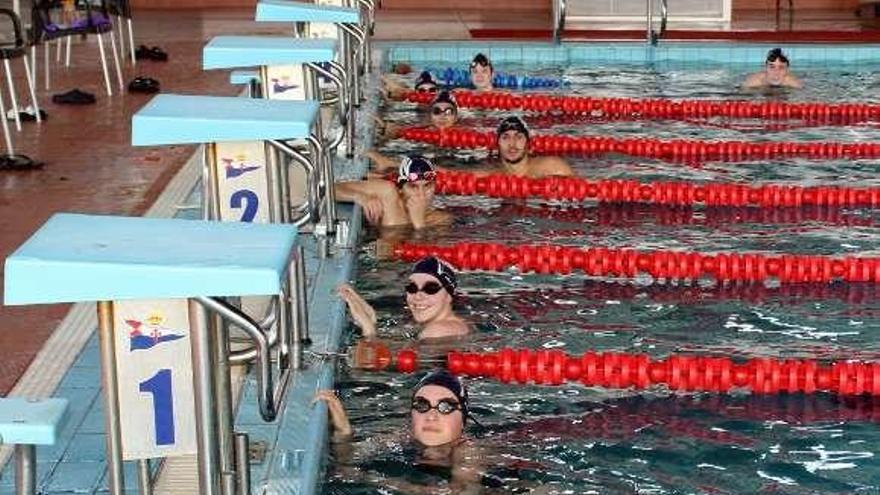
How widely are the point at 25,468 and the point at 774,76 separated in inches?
394

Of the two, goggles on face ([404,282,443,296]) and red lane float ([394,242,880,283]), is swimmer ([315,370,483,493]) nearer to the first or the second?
goggles on face ([404,282,443,296])

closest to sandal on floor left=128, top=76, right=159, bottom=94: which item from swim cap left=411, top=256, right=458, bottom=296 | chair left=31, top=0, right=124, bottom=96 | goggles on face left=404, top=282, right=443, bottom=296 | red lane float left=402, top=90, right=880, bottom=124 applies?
chair left=31, top=0, right=124, bottom=96

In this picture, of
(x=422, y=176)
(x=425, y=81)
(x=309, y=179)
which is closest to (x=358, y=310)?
(x=309, y=179)

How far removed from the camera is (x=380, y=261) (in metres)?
7.49

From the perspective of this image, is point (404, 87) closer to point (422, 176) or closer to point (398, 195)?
point (398, 195)

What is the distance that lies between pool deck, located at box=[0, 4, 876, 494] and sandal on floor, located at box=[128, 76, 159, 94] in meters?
0.18

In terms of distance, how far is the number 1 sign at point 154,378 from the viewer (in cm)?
318

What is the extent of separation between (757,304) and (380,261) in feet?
5.77

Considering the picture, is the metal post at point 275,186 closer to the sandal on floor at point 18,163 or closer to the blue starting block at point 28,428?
the blue starting block at point 28,428

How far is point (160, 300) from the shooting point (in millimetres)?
3162

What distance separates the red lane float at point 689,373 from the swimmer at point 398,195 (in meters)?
2.09

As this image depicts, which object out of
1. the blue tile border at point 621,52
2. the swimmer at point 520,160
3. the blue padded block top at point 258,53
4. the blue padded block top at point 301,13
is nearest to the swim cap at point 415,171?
the blue padded block top at point 301,13

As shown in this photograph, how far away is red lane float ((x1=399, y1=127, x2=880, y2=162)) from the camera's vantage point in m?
9.98

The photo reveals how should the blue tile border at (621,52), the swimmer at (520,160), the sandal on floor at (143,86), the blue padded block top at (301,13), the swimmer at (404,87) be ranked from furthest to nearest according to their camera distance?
1. the blue tile border at (621,52)
2. the swimmer at (404,87)
3. the sandal on floor at (143,86)
4. the swimmer at (520,160)
5. the blue padded block top at (301,13)
